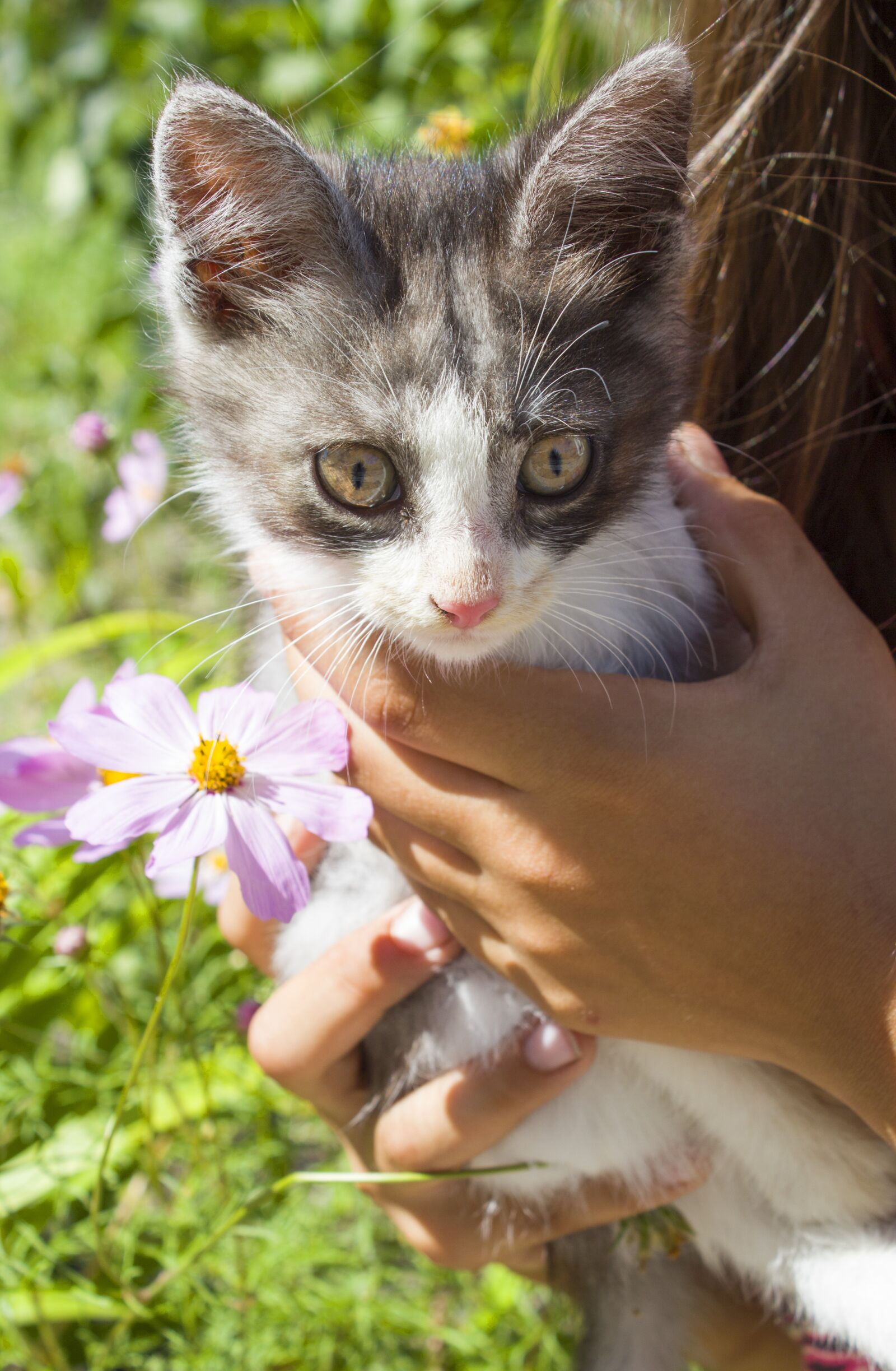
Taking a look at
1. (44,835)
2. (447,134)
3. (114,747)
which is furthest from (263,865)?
(447,134)

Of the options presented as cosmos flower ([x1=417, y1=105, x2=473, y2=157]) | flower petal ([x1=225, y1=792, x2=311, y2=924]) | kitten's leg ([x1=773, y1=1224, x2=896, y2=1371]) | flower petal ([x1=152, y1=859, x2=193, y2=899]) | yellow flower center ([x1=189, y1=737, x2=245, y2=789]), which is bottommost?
kitten's leg ([x1=773, y1=1224, x2=896, y2=1371])

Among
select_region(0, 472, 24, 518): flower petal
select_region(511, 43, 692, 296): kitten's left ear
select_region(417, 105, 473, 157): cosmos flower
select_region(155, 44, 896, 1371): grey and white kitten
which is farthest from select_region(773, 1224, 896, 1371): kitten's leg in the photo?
select_region(417, 105, 473, 157): cosmos flower

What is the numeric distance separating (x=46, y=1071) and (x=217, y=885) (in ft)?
1.15

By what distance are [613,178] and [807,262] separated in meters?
0.46

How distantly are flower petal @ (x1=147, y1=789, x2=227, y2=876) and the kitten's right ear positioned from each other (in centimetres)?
53

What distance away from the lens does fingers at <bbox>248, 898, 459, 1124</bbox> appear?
1.25 m

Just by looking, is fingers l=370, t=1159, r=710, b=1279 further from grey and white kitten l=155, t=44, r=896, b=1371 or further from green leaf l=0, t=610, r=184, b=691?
green leaf l=0, t=610, r=184, b=691

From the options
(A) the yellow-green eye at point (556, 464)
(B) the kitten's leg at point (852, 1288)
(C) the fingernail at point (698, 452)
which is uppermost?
(A) the yellow-green eye at point (556, 464)

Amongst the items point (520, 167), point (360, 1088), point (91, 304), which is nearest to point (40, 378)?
point (520, 167)

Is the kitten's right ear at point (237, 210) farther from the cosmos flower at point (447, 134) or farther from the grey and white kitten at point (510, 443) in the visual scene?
the cosmos flower at point (447, 134)

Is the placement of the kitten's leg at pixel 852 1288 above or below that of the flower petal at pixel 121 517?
below

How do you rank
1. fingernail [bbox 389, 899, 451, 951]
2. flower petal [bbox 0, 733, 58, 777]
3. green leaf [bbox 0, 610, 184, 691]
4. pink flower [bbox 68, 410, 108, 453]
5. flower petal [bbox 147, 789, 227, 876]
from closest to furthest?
flower petal [bbox 147, 789, 227, 876] → flower petal [bbox 0, 733, 58, 777] → fingernail [bbox 389, 899, 451, 951] → pink flower [bbox 68, 410, 108, 453] → green leaf [bbox 0, 610, 184, 691]

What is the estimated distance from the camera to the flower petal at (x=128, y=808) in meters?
0.86

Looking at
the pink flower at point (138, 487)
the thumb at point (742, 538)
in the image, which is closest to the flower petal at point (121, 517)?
the pink flower at point (138, 487)
